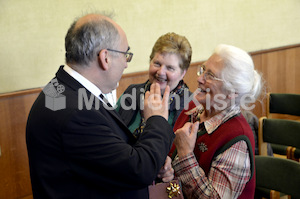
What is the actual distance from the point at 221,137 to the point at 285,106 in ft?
7.47

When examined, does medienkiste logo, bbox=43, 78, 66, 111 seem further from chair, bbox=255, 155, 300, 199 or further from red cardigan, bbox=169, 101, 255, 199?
chair, bbox=255, 155, 300, 199

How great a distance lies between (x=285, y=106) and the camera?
12.2 feet

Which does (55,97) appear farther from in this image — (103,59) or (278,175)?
(278,175)

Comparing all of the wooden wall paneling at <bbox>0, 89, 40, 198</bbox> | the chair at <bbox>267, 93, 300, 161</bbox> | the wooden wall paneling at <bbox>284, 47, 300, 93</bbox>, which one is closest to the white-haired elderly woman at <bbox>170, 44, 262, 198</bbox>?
the wooden wall paneling at <bbox>0, 89, 40, 198</bbox>

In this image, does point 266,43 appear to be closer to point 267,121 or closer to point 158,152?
point 267,121

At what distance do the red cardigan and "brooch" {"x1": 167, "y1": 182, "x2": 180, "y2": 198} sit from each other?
0.20m

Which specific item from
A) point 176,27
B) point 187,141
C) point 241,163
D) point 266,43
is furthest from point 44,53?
point 266,43

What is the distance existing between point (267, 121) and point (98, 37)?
2.12 m

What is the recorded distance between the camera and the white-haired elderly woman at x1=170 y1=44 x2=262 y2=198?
5.43ft

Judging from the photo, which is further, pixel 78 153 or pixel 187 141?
pixel 187 141

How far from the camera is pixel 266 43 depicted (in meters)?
5.61

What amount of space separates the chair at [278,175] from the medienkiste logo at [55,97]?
151 cm

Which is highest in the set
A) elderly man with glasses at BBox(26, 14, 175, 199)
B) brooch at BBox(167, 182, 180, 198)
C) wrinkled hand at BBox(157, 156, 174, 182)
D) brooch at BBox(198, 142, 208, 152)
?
elderly man with glasses at BBox(26, 14, 175, 199)

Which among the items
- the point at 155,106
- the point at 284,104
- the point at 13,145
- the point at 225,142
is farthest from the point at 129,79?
the point at 155,106
